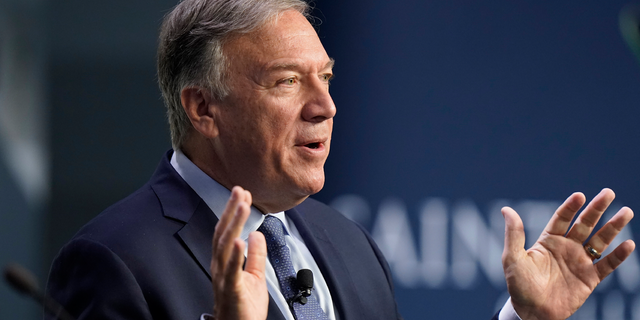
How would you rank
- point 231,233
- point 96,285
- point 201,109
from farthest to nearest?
point 201,109, point 96,285, point 231,233

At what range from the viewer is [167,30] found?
72.3 inches

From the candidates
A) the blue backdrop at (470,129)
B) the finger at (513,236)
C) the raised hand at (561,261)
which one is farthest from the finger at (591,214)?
the blue backdrop at (470,129)

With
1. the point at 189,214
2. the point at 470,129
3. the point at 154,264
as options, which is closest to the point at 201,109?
the point at 189,214

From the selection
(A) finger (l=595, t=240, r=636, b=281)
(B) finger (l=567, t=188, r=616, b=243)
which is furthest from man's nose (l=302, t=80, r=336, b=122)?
(A) finger (l=595, t=240, r=636, b=281)

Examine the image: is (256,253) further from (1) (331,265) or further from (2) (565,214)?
(2) (565,214)

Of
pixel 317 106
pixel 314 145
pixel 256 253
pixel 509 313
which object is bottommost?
pixel 509 313

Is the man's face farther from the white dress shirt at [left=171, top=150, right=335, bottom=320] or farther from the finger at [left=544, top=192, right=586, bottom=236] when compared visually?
the finger at [left=544, top=192, right=586, bottom=236]

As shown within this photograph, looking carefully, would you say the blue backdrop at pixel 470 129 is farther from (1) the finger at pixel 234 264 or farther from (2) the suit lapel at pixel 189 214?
(1) the finger at pixel 234 264

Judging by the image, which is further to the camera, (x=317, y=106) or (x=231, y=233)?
(x=317, y=106)

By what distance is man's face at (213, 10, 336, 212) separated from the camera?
1694 millimetres

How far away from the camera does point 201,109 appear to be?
1761mm

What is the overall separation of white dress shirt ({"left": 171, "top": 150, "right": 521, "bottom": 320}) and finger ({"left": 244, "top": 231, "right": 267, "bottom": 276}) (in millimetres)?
337

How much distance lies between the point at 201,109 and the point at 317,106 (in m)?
0.33

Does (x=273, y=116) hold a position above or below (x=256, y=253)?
above
